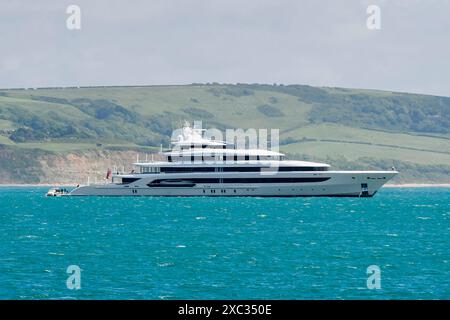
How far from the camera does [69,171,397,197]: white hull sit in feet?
436

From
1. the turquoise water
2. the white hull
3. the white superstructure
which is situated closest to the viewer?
the turquoise water

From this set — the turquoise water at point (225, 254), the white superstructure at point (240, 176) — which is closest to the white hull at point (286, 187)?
the white superstructure at point (240, 176)

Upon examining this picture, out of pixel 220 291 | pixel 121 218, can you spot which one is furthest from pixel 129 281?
pixel 121 218

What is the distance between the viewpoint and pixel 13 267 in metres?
53.5

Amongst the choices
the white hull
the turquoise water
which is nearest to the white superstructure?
the white hull

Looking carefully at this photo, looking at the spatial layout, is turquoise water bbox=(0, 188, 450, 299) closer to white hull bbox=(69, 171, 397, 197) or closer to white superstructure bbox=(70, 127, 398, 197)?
white superstructure bbox=(70, 127, 398, 197)

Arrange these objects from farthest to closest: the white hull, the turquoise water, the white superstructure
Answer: the white hull → the white superstructure → the turquoise water

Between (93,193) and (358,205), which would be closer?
(358,205)

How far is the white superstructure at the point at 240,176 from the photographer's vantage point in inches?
5202

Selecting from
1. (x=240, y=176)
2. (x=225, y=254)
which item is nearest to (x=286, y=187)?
(x=240, y=176)

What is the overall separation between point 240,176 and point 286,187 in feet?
20.5
